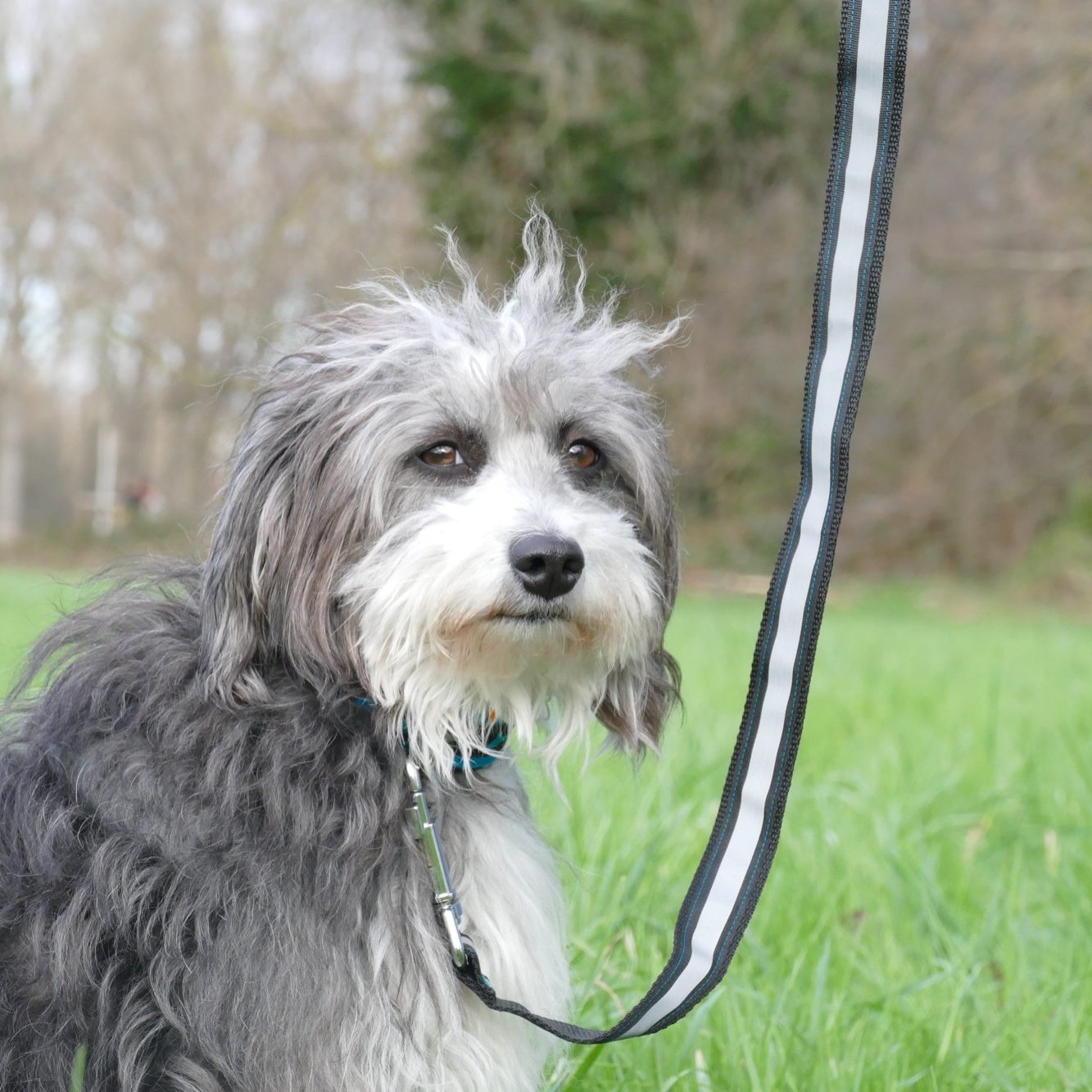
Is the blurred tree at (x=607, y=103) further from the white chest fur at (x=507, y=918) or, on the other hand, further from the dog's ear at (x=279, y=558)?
the white chest fur at (x=507, y=918)

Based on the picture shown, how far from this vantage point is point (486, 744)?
232 centimetres

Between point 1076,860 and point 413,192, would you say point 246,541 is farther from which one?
point 413,192

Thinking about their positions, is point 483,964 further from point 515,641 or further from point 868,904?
point 868,904

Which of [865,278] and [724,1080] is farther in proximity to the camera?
[724,1080]

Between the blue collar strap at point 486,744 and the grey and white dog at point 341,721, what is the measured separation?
0.05ft

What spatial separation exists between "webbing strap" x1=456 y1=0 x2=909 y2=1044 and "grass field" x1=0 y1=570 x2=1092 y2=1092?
2.30 ft

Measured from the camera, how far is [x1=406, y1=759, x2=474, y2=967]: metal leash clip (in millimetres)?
2023

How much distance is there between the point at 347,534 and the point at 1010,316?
17.0 metres

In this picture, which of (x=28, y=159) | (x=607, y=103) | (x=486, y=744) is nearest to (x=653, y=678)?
(x=486, y=744)

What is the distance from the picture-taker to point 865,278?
1.70m

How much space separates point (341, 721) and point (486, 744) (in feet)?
0.98

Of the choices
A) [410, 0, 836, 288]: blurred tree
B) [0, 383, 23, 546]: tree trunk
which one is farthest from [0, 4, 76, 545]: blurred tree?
[410, 0, 836, 288]: blurred tree

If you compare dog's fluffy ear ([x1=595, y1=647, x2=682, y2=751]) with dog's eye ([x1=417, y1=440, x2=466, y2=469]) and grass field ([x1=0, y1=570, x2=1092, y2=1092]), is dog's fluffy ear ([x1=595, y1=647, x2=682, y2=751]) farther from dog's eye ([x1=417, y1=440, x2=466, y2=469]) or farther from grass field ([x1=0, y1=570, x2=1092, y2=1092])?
dog's eye ([x1=417, y1=440, x2=466, y2=469])

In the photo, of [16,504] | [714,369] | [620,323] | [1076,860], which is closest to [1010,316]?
[714,369]
